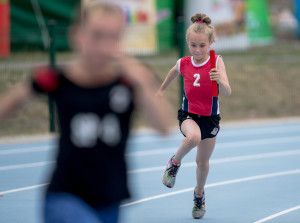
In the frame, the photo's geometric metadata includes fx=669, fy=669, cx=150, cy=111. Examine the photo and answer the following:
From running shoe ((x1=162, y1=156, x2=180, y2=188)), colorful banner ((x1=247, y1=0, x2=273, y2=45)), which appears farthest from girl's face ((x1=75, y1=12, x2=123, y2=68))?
colorful banner ((x1=247, y1=0, x2=273, y2=45))

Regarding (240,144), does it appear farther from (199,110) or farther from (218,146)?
(199,110)

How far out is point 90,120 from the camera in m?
3.34

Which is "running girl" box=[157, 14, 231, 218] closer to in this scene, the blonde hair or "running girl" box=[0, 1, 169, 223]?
the blonde hair

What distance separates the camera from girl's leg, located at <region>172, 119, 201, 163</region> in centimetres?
645

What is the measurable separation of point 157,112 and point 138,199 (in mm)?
4768

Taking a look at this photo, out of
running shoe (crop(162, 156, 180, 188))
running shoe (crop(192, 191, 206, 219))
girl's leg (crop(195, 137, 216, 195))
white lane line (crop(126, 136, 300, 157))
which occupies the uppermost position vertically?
girl's leg (crop(195, 137, 216, 195))

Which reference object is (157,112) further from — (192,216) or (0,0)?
(0,0)

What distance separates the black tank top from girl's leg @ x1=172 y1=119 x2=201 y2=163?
10.1 feet

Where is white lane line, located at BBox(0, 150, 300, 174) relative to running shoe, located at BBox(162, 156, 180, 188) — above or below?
below

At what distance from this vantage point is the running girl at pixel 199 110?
6.49 metres

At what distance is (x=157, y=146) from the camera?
1284cm

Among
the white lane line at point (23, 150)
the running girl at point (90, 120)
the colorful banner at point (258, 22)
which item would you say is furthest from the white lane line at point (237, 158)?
the colorful banner at point (258, 22)

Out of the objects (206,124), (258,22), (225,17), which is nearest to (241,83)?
(225,17)

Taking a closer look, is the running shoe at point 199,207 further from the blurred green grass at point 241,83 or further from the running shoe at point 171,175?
the blurred green grass at point 241,83
